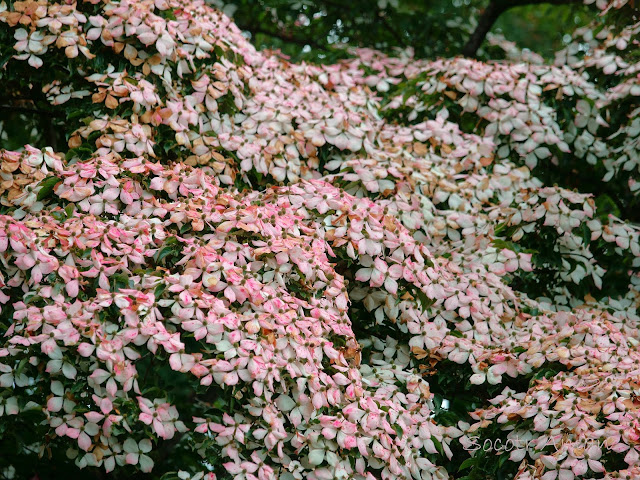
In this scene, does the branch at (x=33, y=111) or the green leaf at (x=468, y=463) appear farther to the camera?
the branch at (x=33, y=111)

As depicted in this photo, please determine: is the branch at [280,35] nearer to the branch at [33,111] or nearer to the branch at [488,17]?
the branch at [488,17]

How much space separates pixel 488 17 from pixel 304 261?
363 cm

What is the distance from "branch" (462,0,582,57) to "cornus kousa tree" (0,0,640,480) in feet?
3.44

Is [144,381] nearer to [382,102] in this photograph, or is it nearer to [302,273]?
[302,273]

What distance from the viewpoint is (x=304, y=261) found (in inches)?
125

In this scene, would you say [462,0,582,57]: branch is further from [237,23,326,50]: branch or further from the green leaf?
the green leaf

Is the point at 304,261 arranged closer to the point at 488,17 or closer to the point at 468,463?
the point at 468,463

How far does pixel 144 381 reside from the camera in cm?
298

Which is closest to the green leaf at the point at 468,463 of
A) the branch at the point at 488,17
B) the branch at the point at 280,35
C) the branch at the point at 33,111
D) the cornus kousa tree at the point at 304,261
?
the cornus kousa tree at the point at 304,261

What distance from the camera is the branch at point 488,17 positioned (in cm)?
596

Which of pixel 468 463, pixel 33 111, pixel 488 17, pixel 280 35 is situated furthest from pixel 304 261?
pixel 280 35

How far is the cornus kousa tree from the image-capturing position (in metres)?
2.80

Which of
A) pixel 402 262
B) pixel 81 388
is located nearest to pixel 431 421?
pixel 402 262

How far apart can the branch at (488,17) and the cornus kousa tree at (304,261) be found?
1048 mm
